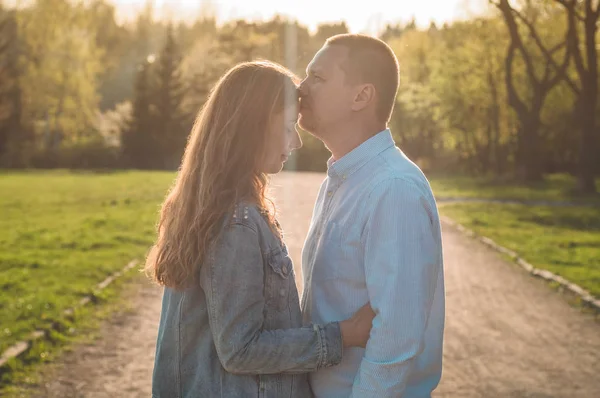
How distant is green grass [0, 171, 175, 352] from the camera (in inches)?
344

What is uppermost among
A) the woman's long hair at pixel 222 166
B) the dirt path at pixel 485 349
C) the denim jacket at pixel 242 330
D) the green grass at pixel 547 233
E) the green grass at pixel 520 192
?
the woman's long hair at pixel 222 166

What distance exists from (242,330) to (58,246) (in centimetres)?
1292

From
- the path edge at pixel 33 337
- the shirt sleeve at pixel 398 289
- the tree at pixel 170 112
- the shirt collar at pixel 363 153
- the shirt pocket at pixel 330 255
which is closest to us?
the shirt sleeve at pixel 398 289

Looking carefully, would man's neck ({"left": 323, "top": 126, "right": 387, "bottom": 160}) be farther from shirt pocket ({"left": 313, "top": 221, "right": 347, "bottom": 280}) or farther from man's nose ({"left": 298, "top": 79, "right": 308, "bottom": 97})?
shirt pocket ({"left": 313, "top": 221, "right": 347, "bottom": 280})

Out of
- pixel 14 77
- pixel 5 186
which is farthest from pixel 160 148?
pixel 5 186

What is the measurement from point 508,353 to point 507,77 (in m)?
26.1

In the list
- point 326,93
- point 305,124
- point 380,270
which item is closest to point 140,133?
point 305,124

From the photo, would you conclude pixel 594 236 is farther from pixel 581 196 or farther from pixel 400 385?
pixel 400 385

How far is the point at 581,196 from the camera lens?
1088 inches

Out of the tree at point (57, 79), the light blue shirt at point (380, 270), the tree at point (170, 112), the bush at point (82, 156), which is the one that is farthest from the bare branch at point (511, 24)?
the tree at point (57, 79)

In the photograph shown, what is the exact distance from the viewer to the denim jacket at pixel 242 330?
2.41 m

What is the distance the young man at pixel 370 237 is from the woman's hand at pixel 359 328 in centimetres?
5

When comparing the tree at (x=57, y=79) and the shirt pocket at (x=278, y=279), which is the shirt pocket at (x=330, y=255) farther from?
the tree at (x=57, y=79)

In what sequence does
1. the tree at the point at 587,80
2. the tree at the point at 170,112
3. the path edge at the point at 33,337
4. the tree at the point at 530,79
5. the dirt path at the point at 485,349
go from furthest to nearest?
the tree at the point at 170,112, the tree at the point at 530,79, the tree at the point at 587,80, the path edge at the point at 33,337, the dirt path at the point at 485,349
